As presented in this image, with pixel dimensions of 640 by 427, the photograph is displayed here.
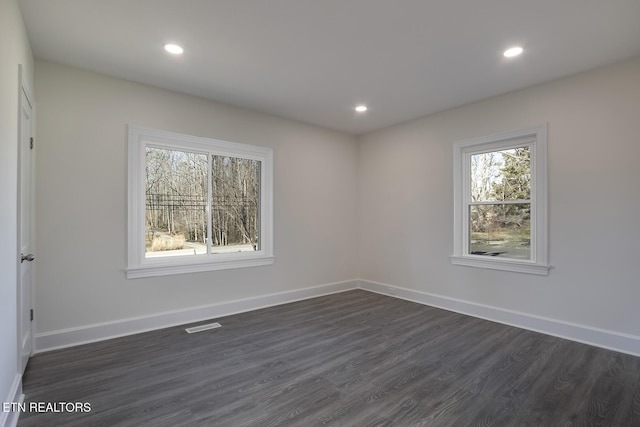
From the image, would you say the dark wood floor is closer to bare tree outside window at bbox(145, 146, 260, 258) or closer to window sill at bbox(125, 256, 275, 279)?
window sill at bbox(125, 256, 275, 279)

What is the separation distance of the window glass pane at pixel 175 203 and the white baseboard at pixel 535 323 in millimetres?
3153

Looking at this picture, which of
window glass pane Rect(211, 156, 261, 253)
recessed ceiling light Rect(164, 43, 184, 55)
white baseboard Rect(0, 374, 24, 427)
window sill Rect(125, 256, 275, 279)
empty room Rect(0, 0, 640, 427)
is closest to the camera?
white baseboard Rect(0, 374, 24, 427)

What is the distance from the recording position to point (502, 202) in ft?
13.2

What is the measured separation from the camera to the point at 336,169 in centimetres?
551

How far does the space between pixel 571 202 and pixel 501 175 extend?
0.84 meters

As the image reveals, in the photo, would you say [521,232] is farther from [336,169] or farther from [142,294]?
[142,294]

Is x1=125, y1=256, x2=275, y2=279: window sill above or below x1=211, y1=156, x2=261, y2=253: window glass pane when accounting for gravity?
below

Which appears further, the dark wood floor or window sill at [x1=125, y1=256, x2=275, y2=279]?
window sill at [x1=125, y1=256, x2=275, y2=279]

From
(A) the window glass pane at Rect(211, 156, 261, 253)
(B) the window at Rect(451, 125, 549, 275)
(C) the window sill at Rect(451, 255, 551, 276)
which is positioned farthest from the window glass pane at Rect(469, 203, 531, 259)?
(A) the window glass pane at Rect(211, 156, 261, 253)

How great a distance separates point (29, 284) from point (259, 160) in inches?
111

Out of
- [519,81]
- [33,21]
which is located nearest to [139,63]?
[33,21]

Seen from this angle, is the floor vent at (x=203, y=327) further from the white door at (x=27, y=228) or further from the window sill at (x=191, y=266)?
the white door at (x=27, y=228)

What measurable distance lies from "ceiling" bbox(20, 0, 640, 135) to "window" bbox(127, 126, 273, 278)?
2.47ft

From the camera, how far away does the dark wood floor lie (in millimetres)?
2098
